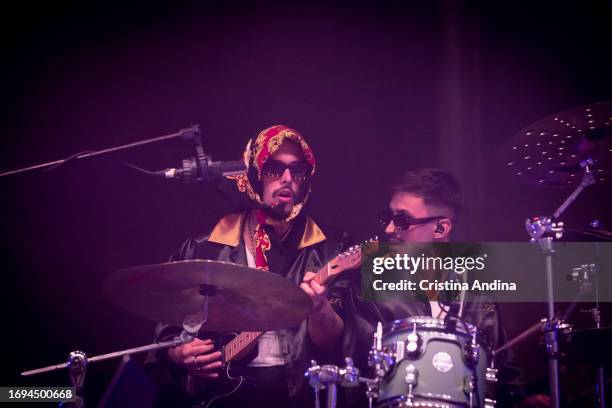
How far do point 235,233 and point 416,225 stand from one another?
1.02m

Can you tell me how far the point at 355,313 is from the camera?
3.27 m

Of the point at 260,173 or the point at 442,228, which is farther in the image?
the point at 260,173

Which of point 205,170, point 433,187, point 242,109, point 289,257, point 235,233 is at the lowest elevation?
point 289,257

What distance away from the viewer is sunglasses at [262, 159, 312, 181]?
3.39m

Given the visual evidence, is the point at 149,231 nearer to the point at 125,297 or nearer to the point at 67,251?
the point at 67,251

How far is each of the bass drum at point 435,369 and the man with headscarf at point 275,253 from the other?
1.82 feet

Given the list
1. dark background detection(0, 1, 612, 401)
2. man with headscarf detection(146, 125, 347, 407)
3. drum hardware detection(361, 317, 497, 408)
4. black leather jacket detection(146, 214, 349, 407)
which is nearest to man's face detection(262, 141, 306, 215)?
man with headscarf detection(146, 125, 347, 407)

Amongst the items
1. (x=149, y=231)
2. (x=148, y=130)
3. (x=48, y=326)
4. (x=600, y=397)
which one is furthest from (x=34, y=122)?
(x=600, y=397)

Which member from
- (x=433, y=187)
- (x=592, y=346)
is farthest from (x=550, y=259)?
(x=433, y=187)

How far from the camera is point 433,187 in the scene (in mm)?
3373

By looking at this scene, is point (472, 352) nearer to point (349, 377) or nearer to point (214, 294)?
point (349, 377)

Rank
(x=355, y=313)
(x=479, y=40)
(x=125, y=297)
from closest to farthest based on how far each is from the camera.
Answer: (x=125, y=297) < (x=355, y=313) < (x=479, y=40)

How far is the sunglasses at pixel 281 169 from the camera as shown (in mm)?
3389

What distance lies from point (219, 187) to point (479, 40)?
213 cm
